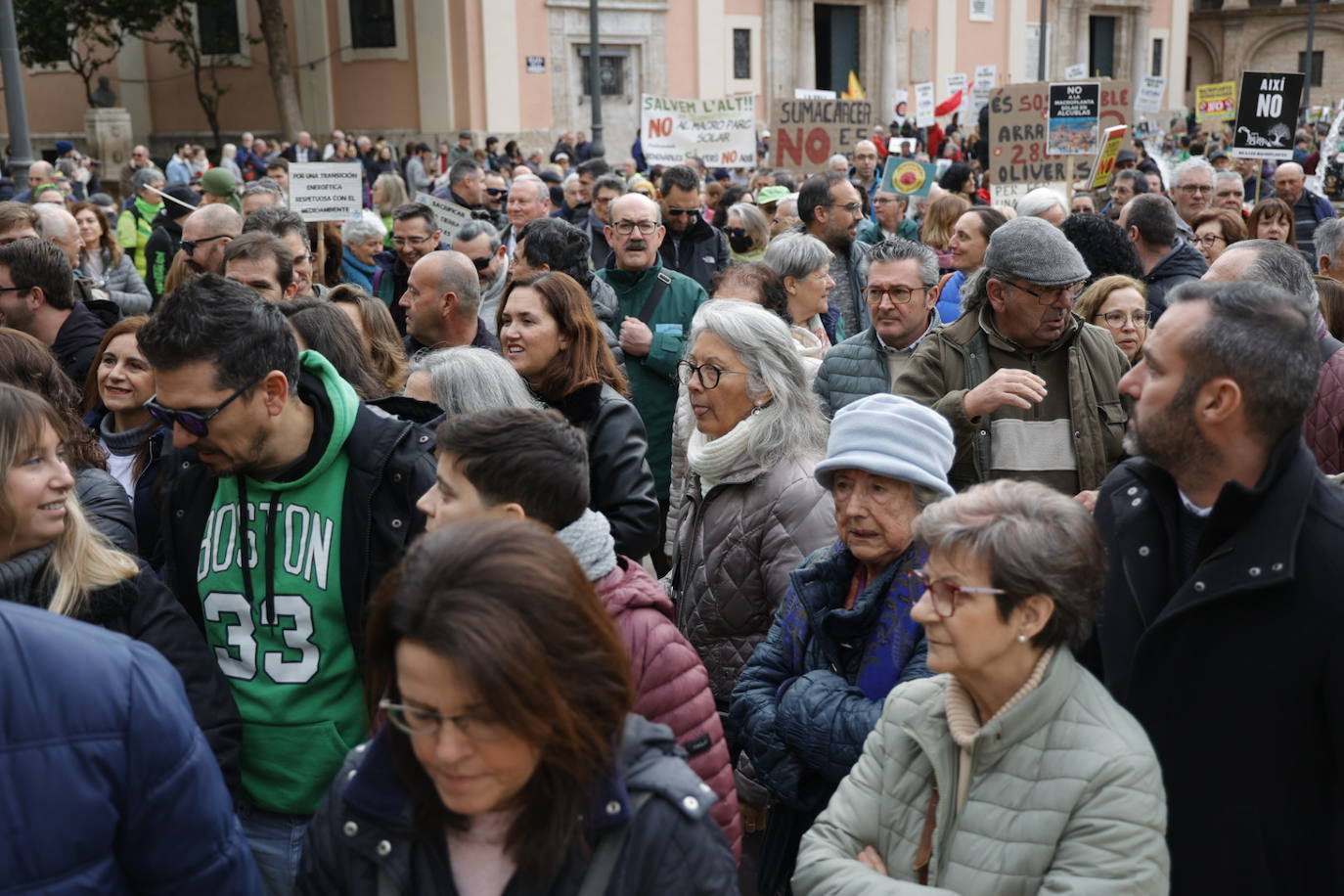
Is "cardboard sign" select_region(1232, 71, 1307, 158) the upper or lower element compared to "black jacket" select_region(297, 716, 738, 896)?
upper

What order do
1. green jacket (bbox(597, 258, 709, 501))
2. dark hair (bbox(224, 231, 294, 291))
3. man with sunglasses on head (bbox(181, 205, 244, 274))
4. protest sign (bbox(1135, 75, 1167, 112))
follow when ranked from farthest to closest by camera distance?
protest sign (bbox(1135, 75, 1167, 112))
man with sunglasses on head (bbox(181, 205, 244, 274))
green jacket (bbox(597, 258, 709, 501))
dark hair (bbox(224, 231, 294, 291))

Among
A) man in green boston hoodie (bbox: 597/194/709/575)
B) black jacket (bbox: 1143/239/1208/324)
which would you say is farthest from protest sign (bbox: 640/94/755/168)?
black jacket (bbox: 1143/239/1208/324)

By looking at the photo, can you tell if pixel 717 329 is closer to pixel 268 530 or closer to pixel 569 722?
pixel 268 530

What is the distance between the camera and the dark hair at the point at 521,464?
2.67 metres

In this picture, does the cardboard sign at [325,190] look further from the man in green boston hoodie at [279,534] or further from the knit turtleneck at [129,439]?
the man in green boston hoodie at [279,534]

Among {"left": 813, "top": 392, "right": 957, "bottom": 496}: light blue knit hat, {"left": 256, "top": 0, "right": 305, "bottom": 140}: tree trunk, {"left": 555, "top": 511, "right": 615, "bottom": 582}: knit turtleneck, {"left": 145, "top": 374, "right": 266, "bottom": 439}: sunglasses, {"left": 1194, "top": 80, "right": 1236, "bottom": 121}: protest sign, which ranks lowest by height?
{"left": 555, "top": 511, "right": 615, "bottom": 582}: knit turtleneck

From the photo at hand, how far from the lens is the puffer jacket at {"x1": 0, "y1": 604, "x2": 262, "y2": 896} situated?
73.4 inches

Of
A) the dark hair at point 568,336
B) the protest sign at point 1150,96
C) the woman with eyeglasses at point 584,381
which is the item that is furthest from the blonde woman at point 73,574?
the protest sign at point 1150,96

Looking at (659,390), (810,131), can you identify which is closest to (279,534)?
(659,390)

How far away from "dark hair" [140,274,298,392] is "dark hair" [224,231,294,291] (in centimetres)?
263

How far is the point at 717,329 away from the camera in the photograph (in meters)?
4.00

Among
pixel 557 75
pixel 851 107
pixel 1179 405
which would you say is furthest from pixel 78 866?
pixel 557 75

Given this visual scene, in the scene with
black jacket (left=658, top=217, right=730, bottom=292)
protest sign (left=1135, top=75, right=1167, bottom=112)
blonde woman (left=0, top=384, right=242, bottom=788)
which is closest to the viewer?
blonde woman (left=0, top=384, right=242, bottom=788)

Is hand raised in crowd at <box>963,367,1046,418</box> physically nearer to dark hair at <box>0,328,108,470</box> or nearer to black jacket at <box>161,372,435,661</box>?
black jacket at <box>161,372,435,661</box>
